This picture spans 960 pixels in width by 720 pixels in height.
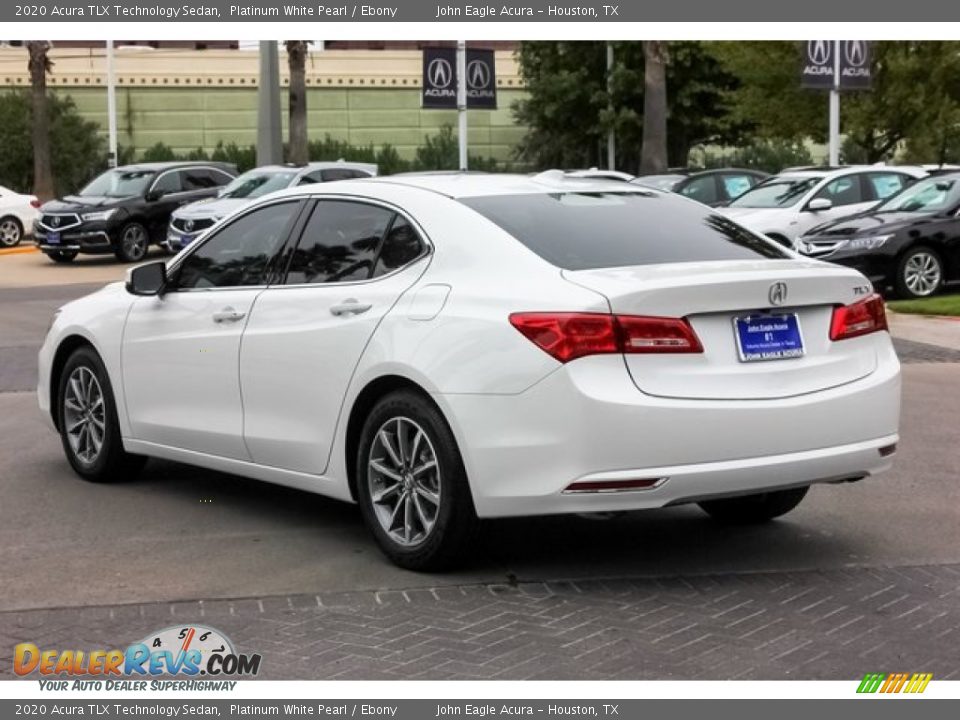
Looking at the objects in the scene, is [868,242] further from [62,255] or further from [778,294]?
[62,255]

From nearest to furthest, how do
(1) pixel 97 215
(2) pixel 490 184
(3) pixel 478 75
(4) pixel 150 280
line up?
(2) pixel 490 184
(4) pixel 150 280
(1) pixel 97 215
(3) pixel 478 75

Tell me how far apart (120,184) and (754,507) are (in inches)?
936

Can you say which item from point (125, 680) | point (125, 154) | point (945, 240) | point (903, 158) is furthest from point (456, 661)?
point (125, 154)

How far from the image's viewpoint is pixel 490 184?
7.45 meters

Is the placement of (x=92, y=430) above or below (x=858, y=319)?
below

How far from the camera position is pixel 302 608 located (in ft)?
20.3

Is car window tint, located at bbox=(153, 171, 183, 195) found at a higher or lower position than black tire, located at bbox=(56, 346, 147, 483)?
higher

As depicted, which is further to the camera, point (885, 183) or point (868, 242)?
point (885, 183)

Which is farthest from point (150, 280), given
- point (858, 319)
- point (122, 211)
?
point (122, 211)

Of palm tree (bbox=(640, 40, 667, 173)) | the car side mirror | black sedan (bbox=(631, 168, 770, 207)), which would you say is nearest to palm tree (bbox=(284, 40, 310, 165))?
palm tree (bbox=(640, 40, 667, 173))

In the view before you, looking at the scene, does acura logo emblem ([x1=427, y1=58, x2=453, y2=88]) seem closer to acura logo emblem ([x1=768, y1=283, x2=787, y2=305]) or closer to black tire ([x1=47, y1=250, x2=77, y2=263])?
black tire ([x1=47, y1=250, x2=77, y2=263])

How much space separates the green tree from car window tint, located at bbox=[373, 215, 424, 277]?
44.4 metres

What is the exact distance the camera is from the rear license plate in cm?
640

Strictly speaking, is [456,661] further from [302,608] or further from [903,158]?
[903,158]
